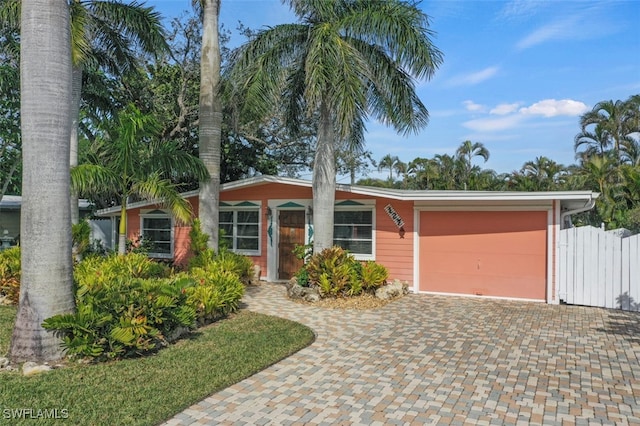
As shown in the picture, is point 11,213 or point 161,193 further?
point 11,213

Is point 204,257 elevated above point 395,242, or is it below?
below

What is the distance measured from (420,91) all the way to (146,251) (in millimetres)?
8642

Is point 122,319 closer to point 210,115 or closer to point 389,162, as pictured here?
point 210,115

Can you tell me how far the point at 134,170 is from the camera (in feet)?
29.2

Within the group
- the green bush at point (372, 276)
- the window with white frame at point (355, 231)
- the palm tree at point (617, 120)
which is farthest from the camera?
the palm tree at point (617, 120)

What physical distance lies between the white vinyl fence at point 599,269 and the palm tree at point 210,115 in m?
7.75

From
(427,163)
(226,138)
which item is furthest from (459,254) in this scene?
(427,163)

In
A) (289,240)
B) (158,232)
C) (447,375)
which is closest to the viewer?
(447,375)

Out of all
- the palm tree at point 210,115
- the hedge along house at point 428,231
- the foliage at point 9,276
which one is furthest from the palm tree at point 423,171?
the foliage at point 9,276

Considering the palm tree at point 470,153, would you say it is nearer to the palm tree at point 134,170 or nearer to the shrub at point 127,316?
the palm tree at point 134,170

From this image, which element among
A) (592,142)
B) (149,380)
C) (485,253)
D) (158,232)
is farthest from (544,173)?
(149,380)

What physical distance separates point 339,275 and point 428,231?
2720 mm

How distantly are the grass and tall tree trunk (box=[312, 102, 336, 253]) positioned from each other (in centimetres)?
364

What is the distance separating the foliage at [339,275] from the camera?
29.1ft
